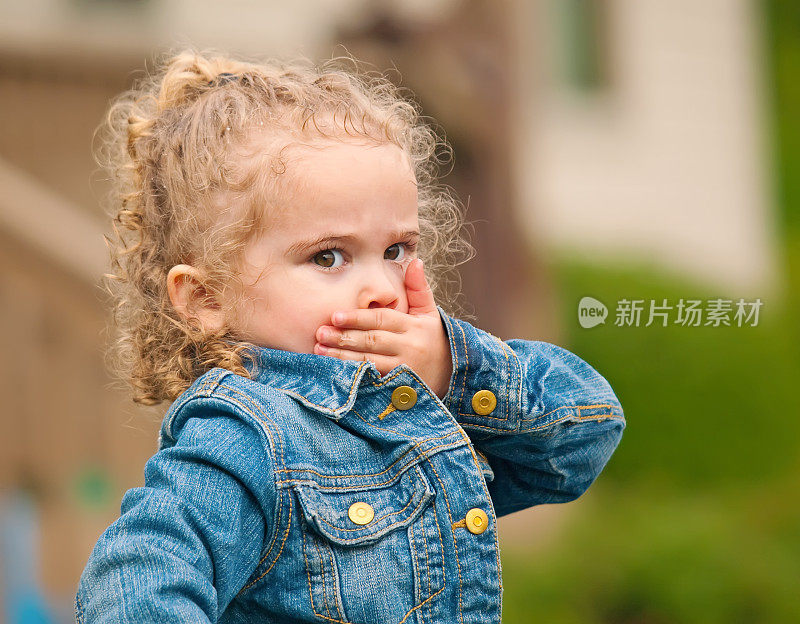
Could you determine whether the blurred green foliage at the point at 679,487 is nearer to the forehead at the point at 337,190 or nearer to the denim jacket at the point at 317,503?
the denim jacket at the point at 317,503

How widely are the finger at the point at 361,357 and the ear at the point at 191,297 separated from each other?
0.18 metres

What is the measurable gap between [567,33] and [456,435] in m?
6.05

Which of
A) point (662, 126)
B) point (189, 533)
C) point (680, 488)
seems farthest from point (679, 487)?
point (189, 533)

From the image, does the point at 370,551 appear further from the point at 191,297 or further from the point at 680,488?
the point at 680,488

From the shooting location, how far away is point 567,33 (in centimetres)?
695

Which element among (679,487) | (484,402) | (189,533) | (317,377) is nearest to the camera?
(189,533)

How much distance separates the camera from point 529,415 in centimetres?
147

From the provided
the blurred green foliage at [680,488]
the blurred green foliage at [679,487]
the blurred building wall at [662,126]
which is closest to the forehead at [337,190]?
the blurred green foliage at [680,488]

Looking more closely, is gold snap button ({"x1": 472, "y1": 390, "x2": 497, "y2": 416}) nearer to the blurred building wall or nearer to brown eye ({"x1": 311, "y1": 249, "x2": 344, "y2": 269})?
brown eye ({"x1": 311, "y1": 249, "x2": 344, "y2": 269})

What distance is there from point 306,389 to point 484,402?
27cm

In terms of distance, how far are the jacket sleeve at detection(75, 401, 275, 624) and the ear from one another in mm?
201

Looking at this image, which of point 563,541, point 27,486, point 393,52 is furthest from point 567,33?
point 27,486

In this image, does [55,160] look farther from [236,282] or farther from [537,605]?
[236,282]

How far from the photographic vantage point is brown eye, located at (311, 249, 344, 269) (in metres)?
1.39
